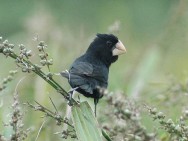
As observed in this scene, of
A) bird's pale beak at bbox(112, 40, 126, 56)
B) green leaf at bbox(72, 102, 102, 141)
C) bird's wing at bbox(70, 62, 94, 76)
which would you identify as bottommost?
green leaf at bbox(72, 102, 102, 141)

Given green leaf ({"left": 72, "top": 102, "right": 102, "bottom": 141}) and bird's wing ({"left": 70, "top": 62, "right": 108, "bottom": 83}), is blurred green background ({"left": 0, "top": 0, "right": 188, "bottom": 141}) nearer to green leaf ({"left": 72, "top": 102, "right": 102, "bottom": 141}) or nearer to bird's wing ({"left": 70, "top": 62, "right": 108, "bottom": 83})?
bird's wing ({"left": 70, "top": 62, "right": 108, "bottom": 83})

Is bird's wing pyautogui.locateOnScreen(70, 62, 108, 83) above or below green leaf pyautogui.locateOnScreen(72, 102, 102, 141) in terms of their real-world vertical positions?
above

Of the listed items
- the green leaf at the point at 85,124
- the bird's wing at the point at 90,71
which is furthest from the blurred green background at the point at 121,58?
the green leaf at the point at 85,124

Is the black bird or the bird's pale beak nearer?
the black bird

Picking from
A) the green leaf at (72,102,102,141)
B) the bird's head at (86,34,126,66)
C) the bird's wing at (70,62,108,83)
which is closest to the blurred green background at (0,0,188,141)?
the bird's head at (86,34,126,66)

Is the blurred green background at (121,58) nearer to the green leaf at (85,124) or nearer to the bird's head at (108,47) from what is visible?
the bird's head at (108,47)

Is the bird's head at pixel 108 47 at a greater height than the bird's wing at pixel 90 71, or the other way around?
the bird's head at pixel 108 47

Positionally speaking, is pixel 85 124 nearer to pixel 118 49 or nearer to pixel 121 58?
pixel 118 49

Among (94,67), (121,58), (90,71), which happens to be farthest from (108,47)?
(121,58)

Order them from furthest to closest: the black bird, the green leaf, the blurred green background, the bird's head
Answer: the bird's head → the blurred green background → the black bird → the green leaf
